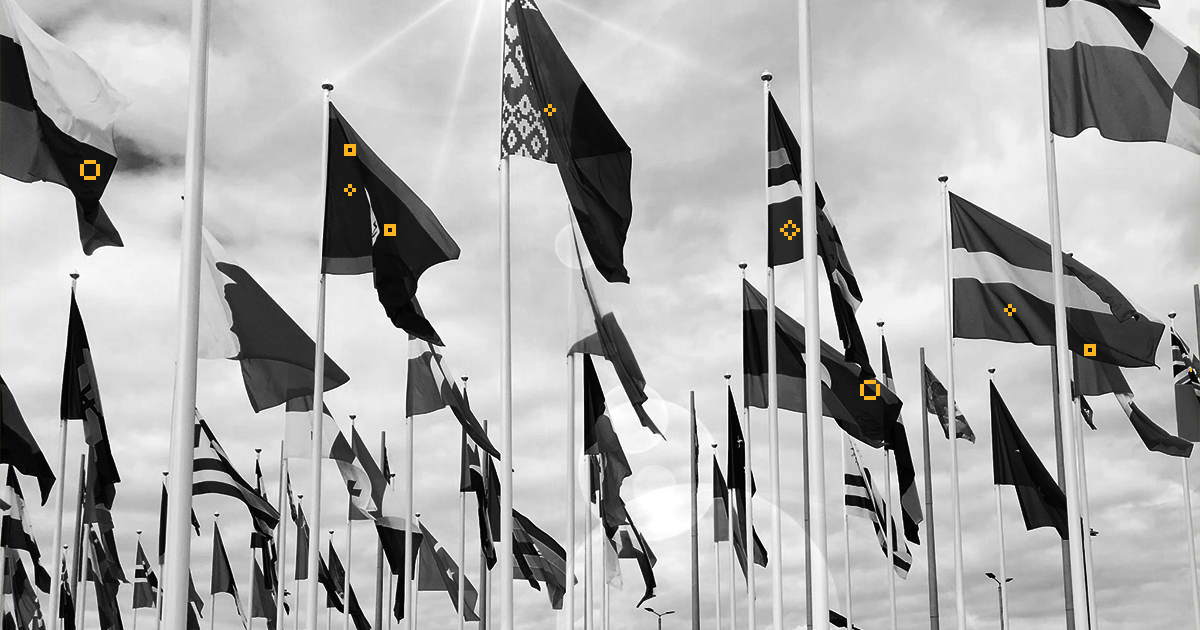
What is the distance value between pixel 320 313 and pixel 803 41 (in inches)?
300

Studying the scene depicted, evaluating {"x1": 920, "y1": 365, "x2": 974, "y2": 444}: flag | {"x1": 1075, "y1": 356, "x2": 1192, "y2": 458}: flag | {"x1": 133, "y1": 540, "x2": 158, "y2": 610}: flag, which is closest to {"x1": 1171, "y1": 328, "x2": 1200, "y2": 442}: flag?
{"x1": 1075, "y1": 356, "x2": 1192, "y2": 458}: flag

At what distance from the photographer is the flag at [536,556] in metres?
30.0

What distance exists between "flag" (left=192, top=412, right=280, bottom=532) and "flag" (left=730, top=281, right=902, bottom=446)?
918 cm

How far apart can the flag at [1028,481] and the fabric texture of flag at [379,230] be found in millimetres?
12167

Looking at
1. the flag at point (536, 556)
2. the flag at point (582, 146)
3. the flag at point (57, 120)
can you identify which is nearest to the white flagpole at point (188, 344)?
the flag at point (57, 120)

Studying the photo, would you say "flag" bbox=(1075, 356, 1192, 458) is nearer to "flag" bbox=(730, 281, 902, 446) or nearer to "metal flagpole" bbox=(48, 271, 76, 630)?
"flag" bbox=(730, 281, 902, 446)

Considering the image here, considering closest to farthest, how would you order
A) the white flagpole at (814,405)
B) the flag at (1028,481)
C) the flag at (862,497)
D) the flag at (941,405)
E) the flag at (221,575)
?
the white flagpole at (814,405)
the flag at (1028,481)
the flag at (941,405)
the flag at (862,497)
the flag at (221,575)

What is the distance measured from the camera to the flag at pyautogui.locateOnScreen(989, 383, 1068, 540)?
73.5 feet

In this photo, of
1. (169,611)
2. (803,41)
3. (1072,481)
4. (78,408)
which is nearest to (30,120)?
(169,611)

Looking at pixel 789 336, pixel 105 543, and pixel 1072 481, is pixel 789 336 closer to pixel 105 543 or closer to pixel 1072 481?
pixel 1072 481

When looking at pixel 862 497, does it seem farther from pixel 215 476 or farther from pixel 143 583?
pixel 143 583

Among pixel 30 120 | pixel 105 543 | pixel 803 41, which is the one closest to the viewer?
pixel 30 120

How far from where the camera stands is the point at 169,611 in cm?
897

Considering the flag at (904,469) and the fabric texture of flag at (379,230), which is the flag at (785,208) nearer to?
the fabric texture of flag at (379,230)
